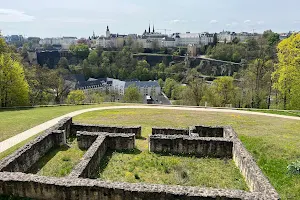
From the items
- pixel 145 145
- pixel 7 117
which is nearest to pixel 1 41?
pixel 7 117

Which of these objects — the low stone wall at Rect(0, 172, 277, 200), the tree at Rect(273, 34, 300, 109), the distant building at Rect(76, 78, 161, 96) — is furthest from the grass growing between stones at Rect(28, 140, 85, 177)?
the distant building at Rect(76, 78, 161, 96)

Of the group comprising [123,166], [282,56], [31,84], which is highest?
[282,56]

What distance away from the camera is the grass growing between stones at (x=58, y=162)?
1203 centimetres

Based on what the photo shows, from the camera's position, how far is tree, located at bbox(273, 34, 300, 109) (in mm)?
26969

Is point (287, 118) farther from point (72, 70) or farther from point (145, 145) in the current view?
point (72, 70)

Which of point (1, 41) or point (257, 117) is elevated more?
point (1, 41)

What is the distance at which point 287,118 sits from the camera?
76.9ft

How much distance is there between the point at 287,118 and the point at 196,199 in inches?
728

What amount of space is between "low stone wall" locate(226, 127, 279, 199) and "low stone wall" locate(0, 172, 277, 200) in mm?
683

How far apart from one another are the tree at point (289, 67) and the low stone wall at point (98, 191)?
22.4 meters

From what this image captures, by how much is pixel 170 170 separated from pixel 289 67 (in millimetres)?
21433

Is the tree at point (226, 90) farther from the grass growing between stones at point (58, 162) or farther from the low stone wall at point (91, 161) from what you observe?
the grass growing between stones at point (58, 162)

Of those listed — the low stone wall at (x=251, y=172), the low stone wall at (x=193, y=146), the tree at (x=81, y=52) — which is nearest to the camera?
the low stone wall at (x=251, y=172)

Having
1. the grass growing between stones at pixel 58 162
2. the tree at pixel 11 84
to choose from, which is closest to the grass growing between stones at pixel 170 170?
the grass growing between stones at pixel 58 162
